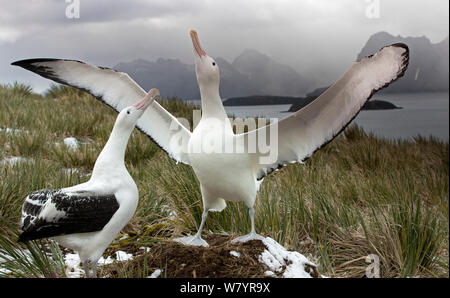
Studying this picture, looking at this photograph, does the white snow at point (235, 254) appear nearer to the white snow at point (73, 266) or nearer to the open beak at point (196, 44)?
the white snow at point (73, 266)

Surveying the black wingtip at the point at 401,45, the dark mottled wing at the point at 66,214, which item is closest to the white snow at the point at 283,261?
the dark mottled wing at the point at 66,214

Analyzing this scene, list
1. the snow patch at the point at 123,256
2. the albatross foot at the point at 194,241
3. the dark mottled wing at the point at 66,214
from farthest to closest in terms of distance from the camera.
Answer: the snow patch at the point at 123,256 < the albatross foot at the point at 194,241 < the dark mottled wing at the point at 66,214

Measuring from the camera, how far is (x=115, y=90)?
256 centimetres

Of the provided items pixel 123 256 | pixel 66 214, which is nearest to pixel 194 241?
pixel 123 256

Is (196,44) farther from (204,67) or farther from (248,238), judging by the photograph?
(248,238)

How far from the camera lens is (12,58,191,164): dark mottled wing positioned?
2318mm

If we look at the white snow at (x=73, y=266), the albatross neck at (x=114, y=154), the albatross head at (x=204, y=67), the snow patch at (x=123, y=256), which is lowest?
the white snow at (x=73, y=266)

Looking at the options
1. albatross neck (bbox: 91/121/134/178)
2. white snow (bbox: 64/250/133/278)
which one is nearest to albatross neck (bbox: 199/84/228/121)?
albatross neck (bbox: 91/121/134/178)

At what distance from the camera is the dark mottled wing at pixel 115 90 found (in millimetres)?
2318

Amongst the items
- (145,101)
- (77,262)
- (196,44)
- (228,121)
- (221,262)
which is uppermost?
(196,44)

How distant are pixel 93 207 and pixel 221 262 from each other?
0.73m

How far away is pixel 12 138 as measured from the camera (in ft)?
17.0

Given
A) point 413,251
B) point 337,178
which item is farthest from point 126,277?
point 337,178
